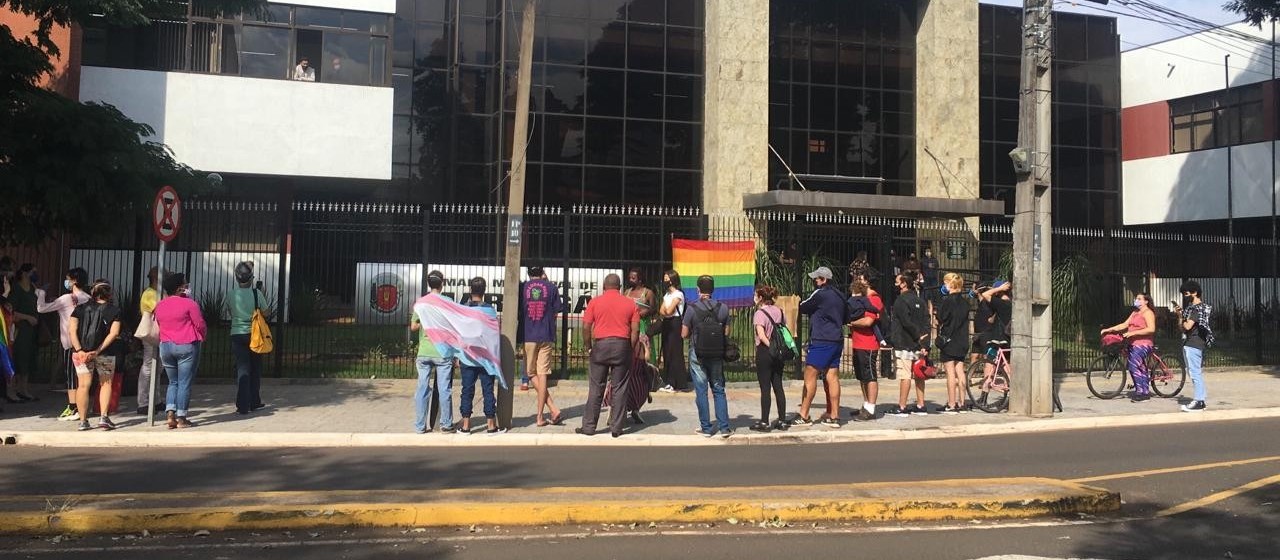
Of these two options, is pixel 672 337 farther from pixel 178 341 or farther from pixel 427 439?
pixel 178 341

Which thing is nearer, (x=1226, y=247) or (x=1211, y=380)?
(x=1211, y=380)

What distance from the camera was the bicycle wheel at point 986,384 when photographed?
1270cm

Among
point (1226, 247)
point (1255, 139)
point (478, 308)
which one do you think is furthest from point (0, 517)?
point (1255, 139)

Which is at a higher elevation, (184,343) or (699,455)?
(184,343)

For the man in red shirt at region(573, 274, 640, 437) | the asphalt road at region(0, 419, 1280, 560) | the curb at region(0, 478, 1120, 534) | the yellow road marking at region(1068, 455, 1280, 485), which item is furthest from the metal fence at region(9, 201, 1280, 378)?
the curb at region(0, 478, 1120, 534)

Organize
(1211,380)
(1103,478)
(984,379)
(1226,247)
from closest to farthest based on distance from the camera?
(1103,478)
(984,379)
(1211,380)
(1226,247)

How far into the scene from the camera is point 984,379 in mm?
12859

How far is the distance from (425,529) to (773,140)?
22.7m

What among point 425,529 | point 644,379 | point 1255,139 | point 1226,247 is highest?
point 1255,139

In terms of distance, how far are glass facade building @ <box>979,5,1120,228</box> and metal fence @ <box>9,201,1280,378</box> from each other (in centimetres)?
926

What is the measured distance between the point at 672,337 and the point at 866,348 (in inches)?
119

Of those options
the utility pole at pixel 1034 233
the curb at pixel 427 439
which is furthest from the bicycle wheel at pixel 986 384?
the curb at pixel 427 439

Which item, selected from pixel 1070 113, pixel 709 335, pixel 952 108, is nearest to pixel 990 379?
pixel 709 335

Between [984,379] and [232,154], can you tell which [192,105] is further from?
[984,379]
